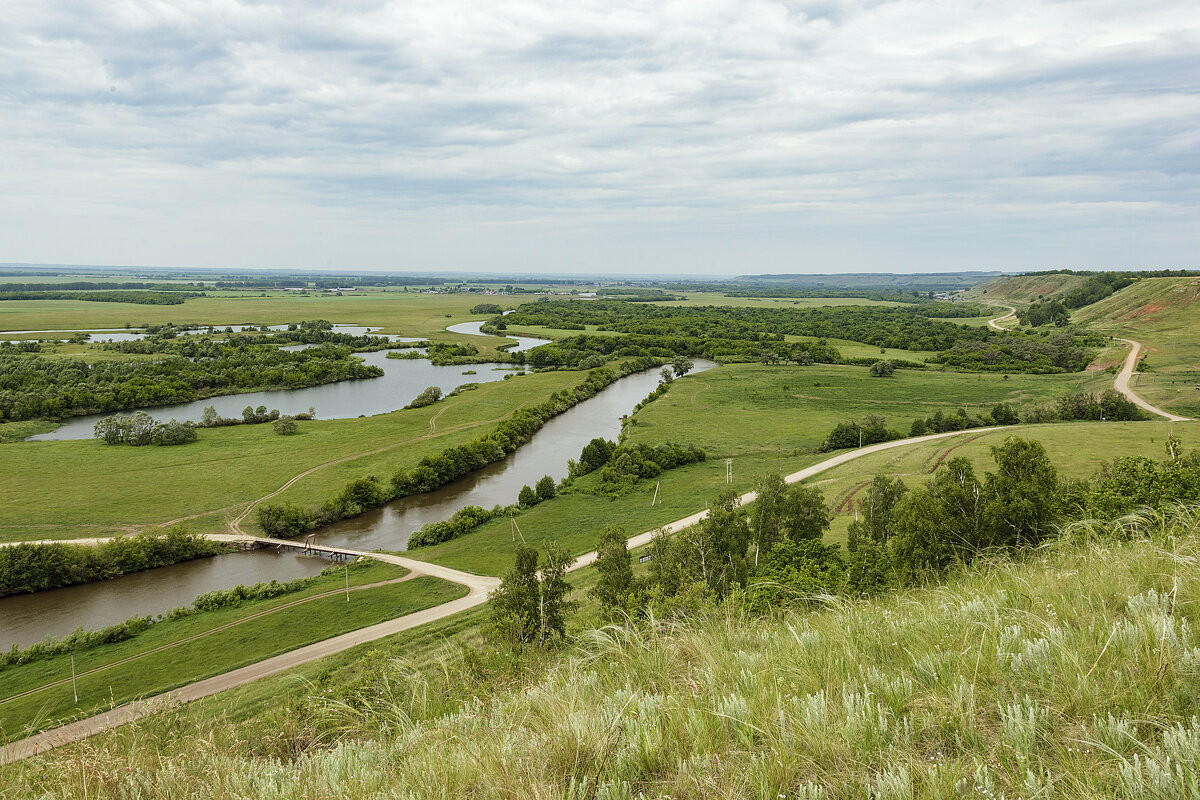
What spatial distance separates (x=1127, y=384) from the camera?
68125 millimetres

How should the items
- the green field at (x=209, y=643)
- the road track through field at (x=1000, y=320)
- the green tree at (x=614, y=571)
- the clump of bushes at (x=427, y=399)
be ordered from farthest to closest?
the road track through field at (x=1000, y=320)
the clump of bushes at (x=427, y=399)
the green field at (x=209, y=643)
the green tree at (x=614, y=571)

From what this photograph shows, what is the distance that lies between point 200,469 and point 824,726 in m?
65.0

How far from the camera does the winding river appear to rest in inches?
1277

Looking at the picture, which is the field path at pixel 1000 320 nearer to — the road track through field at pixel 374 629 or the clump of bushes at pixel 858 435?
the clump of bushes at pixel 858 435

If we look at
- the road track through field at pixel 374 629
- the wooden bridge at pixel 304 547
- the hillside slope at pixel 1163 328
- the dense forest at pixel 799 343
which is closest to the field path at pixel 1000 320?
the dense forest at pixel 799 343

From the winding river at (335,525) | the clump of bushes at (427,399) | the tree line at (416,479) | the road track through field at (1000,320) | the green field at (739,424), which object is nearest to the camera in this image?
the winding river at (335,525)

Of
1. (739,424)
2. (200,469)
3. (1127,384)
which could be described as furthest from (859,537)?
(1127,384)

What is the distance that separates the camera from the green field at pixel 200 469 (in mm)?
43656

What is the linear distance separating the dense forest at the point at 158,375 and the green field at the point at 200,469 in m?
9.61

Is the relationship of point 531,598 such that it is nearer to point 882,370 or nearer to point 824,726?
point 824,726

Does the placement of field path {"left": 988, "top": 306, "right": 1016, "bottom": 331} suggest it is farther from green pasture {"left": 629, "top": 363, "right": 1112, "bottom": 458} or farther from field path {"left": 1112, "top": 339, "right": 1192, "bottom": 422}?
green pasture {"left": 629, "top": 363, "right": 1112, "bottom": 458}

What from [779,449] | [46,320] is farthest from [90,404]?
[46,320]

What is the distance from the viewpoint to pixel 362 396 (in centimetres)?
8919

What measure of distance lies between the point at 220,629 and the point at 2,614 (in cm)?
1512
